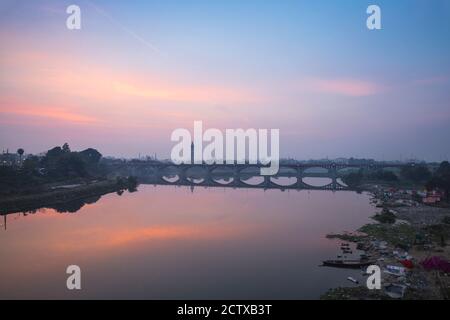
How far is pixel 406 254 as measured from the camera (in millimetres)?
8430

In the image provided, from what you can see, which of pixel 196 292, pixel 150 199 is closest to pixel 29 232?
pixel 196 292

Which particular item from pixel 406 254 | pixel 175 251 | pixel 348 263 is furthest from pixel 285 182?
pixel 348 263

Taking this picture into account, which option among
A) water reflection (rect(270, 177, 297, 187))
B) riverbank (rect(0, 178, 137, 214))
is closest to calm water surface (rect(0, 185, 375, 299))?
riverbank (rect(0, 178, 137, 214))

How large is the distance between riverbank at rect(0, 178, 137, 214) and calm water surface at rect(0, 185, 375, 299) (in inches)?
34.5

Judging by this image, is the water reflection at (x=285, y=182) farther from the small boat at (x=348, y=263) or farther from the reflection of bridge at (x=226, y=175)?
the small boat at (x=348, y=263)

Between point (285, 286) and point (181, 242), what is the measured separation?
4505 mm

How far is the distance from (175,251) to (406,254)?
529 cm

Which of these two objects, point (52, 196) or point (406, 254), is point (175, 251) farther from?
point (52, 196)

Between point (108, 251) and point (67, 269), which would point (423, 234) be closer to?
point (108, 251)

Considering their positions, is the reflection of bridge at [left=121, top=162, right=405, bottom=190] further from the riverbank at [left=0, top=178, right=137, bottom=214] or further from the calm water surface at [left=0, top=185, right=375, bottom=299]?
the calm water surface at [left=0, top=185, right=375, bottom=299]

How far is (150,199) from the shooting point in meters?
21.6

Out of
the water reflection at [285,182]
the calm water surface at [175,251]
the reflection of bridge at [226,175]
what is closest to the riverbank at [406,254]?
the calm water surface at [175,251]

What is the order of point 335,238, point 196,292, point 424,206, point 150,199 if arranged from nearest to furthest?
1. point 196,292
2. point 335,238
3. point 424,206
4. point 150,199
